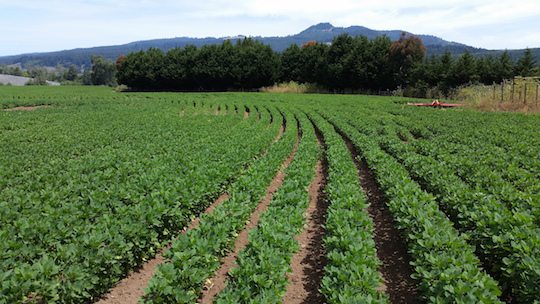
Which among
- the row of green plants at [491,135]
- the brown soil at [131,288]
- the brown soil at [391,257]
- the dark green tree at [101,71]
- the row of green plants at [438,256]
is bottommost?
the brown soil at [131,288]

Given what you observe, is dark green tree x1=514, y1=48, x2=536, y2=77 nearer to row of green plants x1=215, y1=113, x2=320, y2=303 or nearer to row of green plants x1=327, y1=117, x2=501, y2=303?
row of green plants x1=327, y1=117, x2=501, y2=303

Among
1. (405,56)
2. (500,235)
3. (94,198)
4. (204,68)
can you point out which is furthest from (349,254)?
(204,68)

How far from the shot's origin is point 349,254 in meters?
5.36

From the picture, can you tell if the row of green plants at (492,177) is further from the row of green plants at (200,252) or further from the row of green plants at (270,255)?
the row of green plants at (200,252)

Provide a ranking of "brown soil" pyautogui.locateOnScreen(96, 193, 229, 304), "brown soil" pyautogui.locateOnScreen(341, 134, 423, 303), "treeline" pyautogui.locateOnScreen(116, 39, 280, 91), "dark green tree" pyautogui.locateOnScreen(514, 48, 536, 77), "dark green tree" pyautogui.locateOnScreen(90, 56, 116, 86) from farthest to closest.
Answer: "dark green tree" pyautogui.locateOnScreen(90, 56, 116, 86), "treeline" pyautogui.locateOnScreen(116, 39, 280, 91), "dark green tree" pyautogui.locateOnScreen(514, 48, 536, 77), "brown soil" pyautogui.locateOnScreen(341, 134, 423, 303), "brown soil" pyautogui.locateOnScreen(96, 193, 229, 304)

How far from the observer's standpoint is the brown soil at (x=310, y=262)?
5757 mm

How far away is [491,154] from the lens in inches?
477

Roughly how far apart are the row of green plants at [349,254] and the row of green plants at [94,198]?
116 inches

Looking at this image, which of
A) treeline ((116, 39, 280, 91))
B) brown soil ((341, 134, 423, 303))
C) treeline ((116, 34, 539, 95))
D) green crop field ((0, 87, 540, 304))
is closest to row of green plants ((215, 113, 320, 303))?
green crop field ((0, 87, 540, 304))

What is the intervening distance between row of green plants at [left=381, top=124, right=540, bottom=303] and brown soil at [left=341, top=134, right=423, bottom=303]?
1145 mm

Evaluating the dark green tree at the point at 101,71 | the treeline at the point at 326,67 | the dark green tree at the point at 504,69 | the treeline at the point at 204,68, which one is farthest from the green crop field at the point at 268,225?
the dark green tree at the point at 101,71

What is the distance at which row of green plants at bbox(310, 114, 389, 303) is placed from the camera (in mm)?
4670

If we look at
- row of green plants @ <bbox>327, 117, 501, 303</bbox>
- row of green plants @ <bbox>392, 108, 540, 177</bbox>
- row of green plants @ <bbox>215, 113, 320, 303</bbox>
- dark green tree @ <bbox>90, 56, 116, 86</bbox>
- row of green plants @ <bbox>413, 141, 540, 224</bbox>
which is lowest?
row of green plants @ <bbox>215, 113, 320, 303</bbox>

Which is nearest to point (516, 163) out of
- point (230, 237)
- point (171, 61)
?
point (230, 237)
